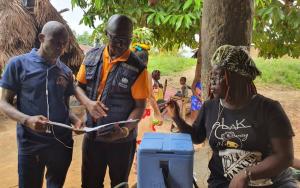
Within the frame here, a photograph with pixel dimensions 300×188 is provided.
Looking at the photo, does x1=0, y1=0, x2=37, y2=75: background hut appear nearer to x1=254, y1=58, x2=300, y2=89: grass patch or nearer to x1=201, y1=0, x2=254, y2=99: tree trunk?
x1=201, y1=0, x2=254, y2=99: tree trunk

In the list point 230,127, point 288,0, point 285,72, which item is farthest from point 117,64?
point 285,72

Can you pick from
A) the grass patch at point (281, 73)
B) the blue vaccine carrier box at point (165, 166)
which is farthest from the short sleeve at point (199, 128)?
the grass patch at point (281, 73)

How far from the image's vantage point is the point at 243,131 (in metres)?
2.04

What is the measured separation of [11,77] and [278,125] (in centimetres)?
162

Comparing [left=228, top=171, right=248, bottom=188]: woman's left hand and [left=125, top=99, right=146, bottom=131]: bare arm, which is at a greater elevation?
[left=125, top=99, right=146, bottom=131]: bare arm

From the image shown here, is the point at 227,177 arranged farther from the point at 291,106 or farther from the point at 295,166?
the point at 291,106

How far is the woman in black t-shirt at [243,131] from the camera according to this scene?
1.98 m

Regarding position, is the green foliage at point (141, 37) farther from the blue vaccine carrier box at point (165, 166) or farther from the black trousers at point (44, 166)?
the blue vaccine carrier box at point (165, 166)

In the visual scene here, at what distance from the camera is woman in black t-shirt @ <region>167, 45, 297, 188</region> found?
198 centimetres

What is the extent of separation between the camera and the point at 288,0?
4.27 meters

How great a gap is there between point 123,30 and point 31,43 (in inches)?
265

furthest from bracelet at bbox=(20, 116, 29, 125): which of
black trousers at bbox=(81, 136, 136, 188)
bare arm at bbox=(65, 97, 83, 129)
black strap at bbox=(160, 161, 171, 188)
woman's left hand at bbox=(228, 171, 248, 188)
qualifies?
woman's left hand at bbox=(228, 171, 248, 188)

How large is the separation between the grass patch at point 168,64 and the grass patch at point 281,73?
368 centimetres

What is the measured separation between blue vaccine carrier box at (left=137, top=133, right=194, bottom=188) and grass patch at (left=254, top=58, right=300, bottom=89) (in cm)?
1595
